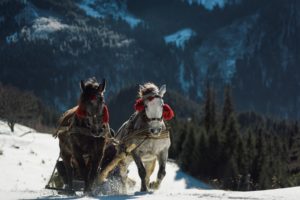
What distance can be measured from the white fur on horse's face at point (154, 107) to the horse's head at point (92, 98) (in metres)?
1.35

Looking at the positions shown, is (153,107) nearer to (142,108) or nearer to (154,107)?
(154,107)

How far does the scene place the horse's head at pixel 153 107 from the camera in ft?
39.4

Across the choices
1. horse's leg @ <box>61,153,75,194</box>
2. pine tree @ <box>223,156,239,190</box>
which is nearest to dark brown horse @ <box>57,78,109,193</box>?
horse's leg @ <box>61,153,75,194</box>

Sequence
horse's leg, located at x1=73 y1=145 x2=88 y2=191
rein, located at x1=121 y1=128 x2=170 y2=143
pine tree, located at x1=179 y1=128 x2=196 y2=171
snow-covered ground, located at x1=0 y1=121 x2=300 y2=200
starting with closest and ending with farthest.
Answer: snow-covered ground, located at x1=0 y1=121 x2=300 y2=200
horse's leg, located at x1=73 y1=145 x2=88 y2=191
rein, located at x1=121 y1=128 x2=170 y2=143
pine tree, located at x1=179 y1=128 x2=196 y2=171

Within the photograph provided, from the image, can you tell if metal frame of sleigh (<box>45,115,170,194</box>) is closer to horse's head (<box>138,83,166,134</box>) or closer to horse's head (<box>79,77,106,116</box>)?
horse's head (<box>138,83,166,134</box>)

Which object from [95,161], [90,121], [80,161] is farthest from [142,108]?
[80,161]

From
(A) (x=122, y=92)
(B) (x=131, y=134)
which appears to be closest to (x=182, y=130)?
(B) (x=131, y=134)

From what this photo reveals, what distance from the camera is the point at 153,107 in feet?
39.4

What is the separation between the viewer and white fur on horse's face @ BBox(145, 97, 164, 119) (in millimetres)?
11993

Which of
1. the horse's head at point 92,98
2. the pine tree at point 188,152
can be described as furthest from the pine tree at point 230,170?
the horse's head at point 92,98

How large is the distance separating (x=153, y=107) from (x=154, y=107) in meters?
0.02

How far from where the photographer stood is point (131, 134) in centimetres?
1237

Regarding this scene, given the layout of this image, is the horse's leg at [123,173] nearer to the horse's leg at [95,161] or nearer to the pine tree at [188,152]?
the horse's leg at [95,161]

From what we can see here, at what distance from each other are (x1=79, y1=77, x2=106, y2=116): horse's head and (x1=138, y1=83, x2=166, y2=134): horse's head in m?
1.35
